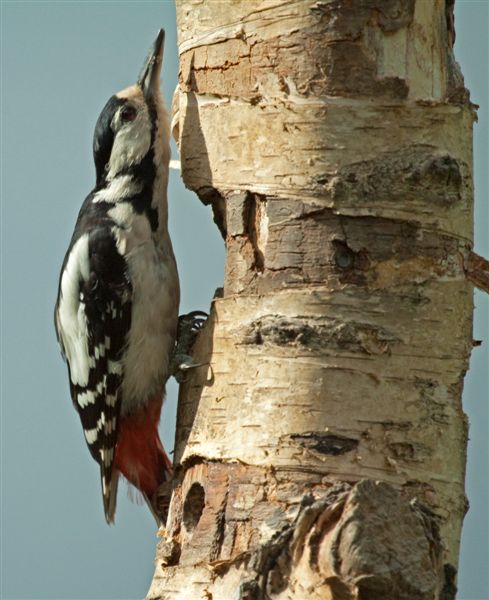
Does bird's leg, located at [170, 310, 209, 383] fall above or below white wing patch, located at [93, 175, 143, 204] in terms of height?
below

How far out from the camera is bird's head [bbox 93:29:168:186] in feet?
13.5

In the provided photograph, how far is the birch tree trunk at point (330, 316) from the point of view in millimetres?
2480

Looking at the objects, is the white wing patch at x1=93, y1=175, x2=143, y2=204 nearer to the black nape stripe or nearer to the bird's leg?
the black nape stripe

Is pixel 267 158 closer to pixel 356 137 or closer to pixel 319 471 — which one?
pixel 356 137

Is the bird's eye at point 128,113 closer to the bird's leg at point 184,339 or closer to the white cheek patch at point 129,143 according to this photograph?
the white cheek patch at point 129,143


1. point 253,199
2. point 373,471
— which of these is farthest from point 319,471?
point 253,199

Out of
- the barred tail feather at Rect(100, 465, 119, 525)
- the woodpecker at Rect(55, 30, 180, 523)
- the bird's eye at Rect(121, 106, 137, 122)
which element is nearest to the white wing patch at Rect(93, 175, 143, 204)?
the woodpecker at Rect(55, 30, 180, 523)

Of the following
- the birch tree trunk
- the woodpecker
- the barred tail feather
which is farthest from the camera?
the barred tail feather

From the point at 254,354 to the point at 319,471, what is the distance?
372mm

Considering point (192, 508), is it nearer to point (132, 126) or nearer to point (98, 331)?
point (98, 331)

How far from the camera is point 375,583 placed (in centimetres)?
227

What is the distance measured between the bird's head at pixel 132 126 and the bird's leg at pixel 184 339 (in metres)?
0.67

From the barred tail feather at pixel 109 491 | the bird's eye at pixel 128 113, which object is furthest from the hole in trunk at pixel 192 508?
the bird's eye at pixel 128 113

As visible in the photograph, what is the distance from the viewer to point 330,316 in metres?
2.62
